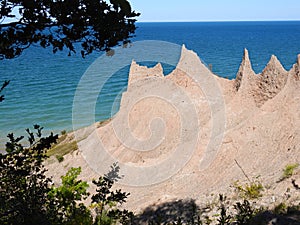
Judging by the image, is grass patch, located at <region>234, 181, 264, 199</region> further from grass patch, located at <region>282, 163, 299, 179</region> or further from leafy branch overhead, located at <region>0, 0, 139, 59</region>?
leafy branch overhead, located at <region>0, 0, 139, 59</region>

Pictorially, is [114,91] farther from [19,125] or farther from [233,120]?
[233,120]

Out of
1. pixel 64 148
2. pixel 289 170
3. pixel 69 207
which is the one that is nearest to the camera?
pixel 69 207

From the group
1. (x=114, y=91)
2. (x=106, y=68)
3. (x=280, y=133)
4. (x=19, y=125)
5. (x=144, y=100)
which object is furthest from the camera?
(x=106, y=68)

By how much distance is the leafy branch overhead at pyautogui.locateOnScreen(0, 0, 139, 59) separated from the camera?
536 cm

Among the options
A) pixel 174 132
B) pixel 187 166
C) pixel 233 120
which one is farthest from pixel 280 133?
pixel 174 132

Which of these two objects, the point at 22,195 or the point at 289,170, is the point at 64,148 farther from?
the point at 22,195

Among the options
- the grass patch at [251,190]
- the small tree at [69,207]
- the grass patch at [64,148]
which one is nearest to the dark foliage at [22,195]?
the small tree at [69,207]

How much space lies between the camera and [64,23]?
218 inches

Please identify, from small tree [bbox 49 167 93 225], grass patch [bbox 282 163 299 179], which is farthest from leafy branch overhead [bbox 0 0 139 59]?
grass patch [bbox 282 163 299 179]

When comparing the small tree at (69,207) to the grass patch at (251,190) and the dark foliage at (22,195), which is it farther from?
the grass patch at (251,190)

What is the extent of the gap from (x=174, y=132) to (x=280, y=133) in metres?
6.15

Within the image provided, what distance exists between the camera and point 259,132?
57.7 ft

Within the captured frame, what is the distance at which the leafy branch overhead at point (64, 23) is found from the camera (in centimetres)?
536

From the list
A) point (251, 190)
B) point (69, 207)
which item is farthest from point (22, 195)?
point (251, 190)
